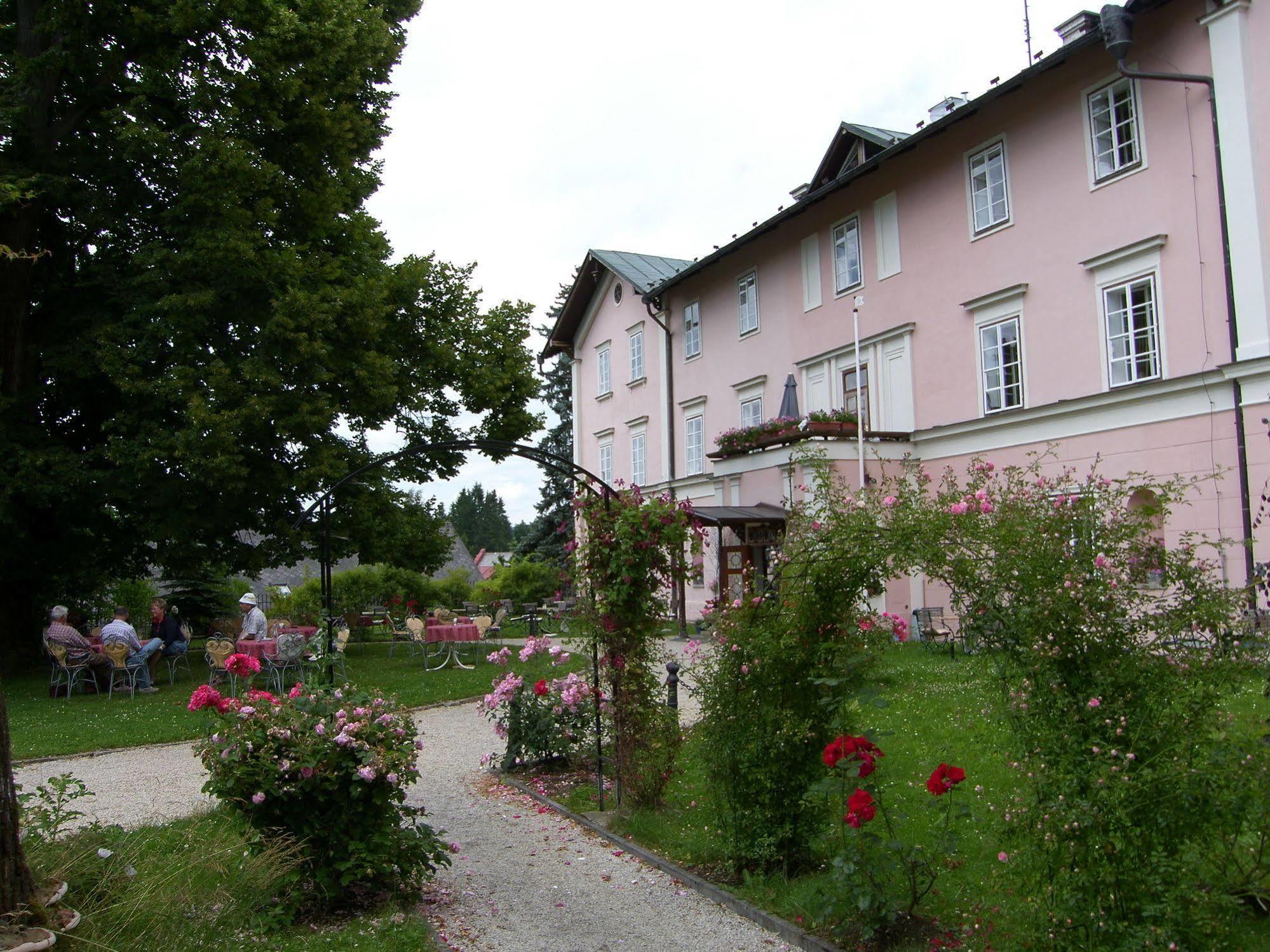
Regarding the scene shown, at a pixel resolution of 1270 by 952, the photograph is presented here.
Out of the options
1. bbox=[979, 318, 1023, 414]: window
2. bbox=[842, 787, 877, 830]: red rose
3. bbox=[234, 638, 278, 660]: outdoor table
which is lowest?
bbox=[842, 787, 877, 830]: red rose

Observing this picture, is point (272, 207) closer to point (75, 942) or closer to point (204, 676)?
point (204, 676)

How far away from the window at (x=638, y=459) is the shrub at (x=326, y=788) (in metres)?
24.9

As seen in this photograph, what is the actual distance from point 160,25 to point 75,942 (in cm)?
1552

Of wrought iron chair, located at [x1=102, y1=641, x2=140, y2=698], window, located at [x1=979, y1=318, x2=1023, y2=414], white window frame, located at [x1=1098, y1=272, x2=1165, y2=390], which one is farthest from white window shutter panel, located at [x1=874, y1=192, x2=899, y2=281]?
wrought iron chair, located at [x1=102, y1=641, x2=140, y2=698]

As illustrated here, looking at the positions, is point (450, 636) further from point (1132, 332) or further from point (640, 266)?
point (640, 266)

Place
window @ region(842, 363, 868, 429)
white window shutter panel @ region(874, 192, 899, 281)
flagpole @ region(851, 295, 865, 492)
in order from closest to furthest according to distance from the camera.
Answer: flagpole @ region(851, 295, 865, 492) < white window shutter panel @ region(874, 192, 899, 281) < window @ region(842, 363, 868, 429)

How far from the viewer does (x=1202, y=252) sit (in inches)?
571

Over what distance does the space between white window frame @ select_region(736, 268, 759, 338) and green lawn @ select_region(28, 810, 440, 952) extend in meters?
21.3

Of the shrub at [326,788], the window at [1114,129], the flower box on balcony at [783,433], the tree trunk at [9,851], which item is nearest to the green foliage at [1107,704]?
the shrub at [326,788]

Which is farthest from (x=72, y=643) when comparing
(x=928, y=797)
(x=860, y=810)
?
(x=860, y=810)

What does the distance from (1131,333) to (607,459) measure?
19.8 meters

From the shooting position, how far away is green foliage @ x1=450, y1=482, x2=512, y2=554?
100438 mm

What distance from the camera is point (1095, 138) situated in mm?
16250

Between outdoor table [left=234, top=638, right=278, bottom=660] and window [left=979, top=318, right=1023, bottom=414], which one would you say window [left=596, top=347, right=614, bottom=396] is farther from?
outdoor table [left=234, top=638, right=278, bottom=660]
